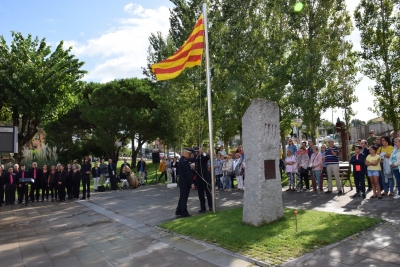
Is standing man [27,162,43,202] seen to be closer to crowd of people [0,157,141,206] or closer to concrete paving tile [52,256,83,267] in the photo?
crowd of people [0,157,141,206]

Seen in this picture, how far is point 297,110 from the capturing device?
57.1 ft

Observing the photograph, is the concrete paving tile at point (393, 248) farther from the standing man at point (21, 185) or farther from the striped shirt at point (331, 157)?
the standing man at point (21, 185)

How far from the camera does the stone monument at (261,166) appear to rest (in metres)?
7.11

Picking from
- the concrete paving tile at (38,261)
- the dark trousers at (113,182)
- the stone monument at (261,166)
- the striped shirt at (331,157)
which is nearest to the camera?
the concrete paving tile at (38,261)

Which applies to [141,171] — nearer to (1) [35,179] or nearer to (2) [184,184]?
(1) [35,179]

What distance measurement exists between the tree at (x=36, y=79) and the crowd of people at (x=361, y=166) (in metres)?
16.8

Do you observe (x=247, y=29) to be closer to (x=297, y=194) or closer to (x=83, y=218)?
(x=297, y=194)

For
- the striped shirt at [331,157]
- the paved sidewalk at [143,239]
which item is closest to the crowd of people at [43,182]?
the paved sidewalk at [143,239]

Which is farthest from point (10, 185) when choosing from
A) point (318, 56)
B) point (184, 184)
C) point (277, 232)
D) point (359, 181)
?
point (318, 56)

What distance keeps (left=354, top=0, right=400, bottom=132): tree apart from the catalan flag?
1198cm

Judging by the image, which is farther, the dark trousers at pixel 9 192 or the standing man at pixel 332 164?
the dark trousers at pixel 9 192

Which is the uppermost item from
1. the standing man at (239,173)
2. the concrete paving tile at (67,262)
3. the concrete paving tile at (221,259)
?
the standing man at (239,173)

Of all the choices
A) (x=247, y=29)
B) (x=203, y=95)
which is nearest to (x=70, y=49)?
(x=203, y=95)

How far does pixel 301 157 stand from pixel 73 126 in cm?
2907
